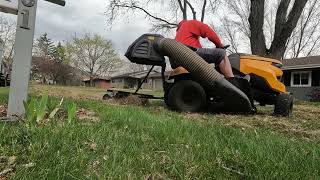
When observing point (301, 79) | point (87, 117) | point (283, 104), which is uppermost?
point (301, 79)

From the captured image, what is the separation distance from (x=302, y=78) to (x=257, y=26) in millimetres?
16795

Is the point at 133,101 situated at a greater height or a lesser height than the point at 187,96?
lesser

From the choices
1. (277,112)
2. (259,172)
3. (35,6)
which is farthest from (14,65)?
(277,112)

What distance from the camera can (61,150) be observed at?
2.38 meters

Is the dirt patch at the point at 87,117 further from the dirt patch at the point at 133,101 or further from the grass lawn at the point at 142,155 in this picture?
the dirt patch at the point at 133,101

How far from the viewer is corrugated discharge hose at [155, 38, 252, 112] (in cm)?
630

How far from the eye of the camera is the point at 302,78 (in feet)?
103

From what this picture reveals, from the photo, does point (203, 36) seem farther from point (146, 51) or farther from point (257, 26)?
point (257, 26)

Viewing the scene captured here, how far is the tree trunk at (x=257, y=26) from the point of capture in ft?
52.4

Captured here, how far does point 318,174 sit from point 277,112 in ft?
15.0

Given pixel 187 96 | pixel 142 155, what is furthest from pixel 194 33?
pixel 142 155

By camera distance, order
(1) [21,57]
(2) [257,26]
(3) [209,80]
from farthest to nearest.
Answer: (2) [257,26], (3) [209,80], (1) [21,57]

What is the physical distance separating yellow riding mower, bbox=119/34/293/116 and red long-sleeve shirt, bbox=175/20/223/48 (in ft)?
1.44

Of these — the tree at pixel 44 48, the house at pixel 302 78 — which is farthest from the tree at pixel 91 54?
the house at pixel 302 78
